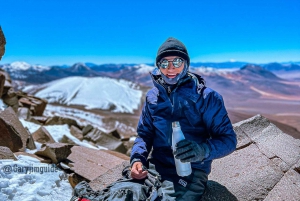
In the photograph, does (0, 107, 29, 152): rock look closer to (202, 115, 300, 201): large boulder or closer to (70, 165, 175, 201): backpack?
(70, 165, 175, 201): backpack

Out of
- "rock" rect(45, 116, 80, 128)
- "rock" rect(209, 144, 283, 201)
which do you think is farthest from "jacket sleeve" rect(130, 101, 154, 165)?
"rock" rect(45, 116, 80, 128)

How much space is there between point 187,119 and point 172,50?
0.75m

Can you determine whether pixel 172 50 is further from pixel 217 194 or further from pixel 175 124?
pixel 217 194

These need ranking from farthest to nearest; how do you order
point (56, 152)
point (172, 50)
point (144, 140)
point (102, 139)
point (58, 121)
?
1. point (58, 121)
2. point (102, 139)
3. point (56, 152)
4. point (144, 140)
5. point (172, 50)

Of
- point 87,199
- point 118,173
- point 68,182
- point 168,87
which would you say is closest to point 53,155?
point 68,182

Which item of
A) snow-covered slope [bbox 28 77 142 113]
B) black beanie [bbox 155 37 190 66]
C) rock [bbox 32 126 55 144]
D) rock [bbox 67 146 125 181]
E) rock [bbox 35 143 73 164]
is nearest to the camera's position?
black beanie [bbox 155 37 190 66]

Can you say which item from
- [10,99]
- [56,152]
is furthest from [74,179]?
[10,99]

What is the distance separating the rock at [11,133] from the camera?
5932 mm

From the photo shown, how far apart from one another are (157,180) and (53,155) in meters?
3.17

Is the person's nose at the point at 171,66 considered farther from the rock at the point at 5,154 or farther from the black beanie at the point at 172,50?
the rock at the point at 5,154

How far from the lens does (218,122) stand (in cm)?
310

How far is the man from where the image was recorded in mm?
3094

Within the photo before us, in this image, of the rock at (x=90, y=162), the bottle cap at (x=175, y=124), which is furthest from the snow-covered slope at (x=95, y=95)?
the bottle cap at (x=175, y=124)

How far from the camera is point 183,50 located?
3.19 m
